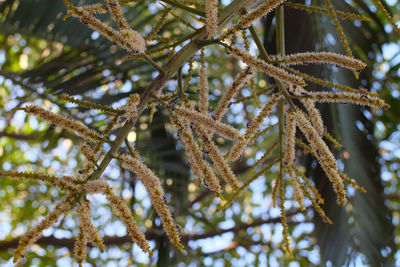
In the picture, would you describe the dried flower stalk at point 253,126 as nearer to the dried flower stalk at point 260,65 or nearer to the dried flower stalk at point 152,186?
the dried flower stalk at point 260,65

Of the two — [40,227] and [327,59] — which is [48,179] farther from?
[327,59]

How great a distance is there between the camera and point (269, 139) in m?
2.88

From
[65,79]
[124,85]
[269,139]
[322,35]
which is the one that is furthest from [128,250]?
[322,35]

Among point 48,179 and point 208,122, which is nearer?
point 48,179

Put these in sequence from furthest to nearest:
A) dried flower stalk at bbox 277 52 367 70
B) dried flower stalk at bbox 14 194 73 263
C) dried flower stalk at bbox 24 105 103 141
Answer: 1. dried flower stalk at bbox 277 52 367 70
2. dried flower stalk at bbox 24 105 103 141
3. dried flower stalk at bbox 14 194 73 263

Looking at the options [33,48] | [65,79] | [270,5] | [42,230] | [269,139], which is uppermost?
[33,48]

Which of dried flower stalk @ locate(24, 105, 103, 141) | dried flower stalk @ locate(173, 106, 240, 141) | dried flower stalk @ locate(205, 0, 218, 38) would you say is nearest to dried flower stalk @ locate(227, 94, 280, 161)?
dried flower stalk @ locate(173, 106, 240, 141)

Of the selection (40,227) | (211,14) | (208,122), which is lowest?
(40,227)

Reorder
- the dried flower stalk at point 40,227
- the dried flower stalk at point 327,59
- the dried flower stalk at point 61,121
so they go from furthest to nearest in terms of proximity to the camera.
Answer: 1. the dried flower stalk at point 327,59
2. the dried flower stalk at point 61,121
3. the dried flower stalk at point 40,227

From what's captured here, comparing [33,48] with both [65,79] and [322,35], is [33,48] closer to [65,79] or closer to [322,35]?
[65,79]

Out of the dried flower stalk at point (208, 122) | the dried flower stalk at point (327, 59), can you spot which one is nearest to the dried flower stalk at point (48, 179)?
the dried flower stalk at point (208, 122)

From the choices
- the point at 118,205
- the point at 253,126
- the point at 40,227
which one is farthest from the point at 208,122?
the point at 40,227

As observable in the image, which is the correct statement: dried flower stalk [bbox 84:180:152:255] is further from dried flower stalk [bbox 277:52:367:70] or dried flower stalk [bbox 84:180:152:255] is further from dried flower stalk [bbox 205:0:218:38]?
dried flower stalk [bbox 277:52:367:70]

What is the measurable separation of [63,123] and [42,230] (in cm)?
19
